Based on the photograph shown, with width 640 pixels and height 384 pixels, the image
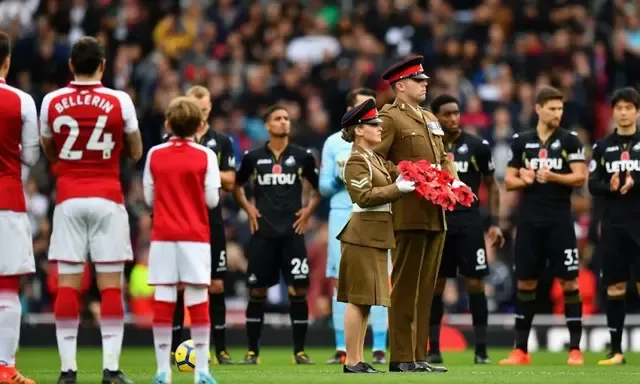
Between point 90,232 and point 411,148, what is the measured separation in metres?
3.21

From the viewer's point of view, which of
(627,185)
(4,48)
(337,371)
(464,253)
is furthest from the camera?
(464,253)

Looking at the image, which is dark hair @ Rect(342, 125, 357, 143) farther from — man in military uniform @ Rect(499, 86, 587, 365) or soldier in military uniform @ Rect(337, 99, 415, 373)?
man in military uniform @ Rect(499, 86, 587, 365)

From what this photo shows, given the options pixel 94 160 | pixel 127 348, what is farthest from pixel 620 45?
pixel 94 160

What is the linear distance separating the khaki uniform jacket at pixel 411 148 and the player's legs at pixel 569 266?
121 inches

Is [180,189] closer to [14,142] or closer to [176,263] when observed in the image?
[176,263]

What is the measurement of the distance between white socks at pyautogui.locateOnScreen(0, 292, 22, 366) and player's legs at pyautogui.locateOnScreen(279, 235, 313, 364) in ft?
17.0

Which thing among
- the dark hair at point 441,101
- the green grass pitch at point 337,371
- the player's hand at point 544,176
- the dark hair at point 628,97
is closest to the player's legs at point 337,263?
the green grass pitch at point 337,371

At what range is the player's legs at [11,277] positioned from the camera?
11328 millimetres

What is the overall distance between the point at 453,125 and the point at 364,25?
11099 mm

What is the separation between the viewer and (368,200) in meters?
12.0

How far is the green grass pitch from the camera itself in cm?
1164

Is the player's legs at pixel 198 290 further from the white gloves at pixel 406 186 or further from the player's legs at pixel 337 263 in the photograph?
the player's legs at pixel 337 263

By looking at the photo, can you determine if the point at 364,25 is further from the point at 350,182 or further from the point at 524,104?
the point at 350,182

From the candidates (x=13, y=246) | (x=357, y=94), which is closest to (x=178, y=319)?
(x=357, y=94)
